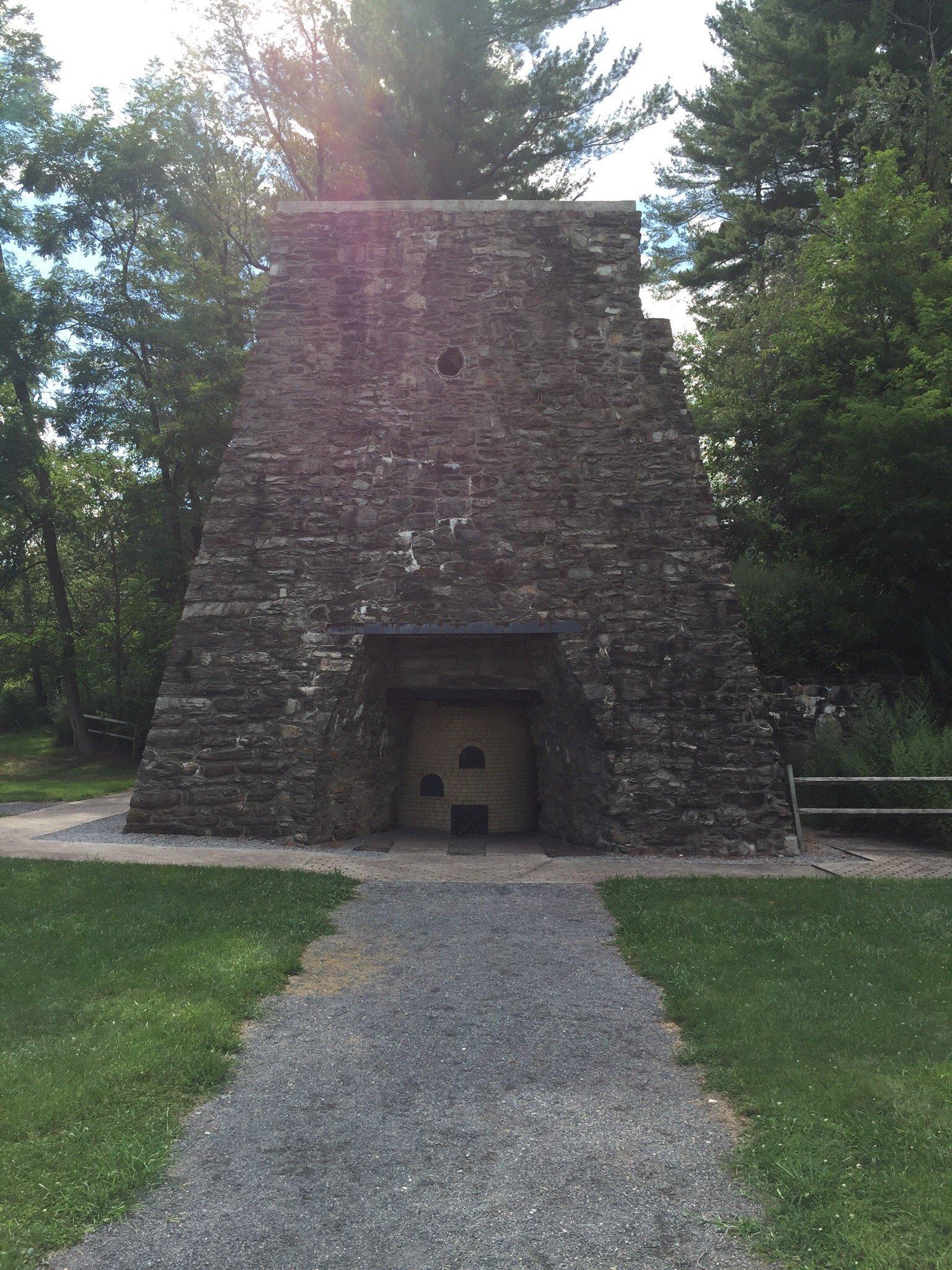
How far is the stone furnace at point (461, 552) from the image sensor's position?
10633mm

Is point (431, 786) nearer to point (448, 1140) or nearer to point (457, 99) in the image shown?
point (448, 1140)

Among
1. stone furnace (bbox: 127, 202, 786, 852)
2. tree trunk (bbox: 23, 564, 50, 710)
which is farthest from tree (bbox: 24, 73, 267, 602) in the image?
stone furnace (bbox: 127, 202, 786, 852)

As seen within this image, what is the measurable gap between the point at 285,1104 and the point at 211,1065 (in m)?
0.55

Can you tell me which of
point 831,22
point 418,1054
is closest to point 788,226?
point 831,22

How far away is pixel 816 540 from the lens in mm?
16000

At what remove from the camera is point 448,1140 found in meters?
4.06

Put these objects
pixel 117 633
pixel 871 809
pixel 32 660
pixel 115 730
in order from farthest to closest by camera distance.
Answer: pixel 32 660, pixel 115 730, pixel 117 633, pixel 871 809

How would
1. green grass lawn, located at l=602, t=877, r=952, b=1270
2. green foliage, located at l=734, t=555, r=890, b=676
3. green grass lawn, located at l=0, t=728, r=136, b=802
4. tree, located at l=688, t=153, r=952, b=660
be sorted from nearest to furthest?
1. green grass lawn, located at l=602, t=877, r=952, b=1270
2. tree, located at l=688, t=153, r=952, b=660
3. green foliage, located at l=734, t=555, r=890, b=676
4. green grass lawn, located at l=0, t=728, r=136, b=802

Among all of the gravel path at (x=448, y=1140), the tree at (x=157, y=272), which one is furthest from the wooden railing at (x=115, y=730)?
the gravel path at (x=448, y=1140)

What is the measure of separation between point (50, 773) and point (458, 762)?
13.6 meters

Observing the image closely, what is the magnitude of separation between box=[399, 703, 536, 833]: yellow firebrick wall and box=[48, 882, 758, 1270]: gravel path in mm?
6188

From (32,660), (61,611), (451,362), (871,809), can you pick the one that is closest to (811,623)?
(871,809)

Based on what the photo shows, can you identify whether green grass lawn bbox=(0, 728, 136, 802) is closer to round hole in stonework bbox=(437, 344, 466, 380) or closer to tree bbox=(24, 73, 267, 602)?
tree bbox=(24, 73, 267, 602)

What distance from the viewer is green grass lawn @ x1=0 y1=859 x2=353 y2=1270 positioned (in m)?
3.64
